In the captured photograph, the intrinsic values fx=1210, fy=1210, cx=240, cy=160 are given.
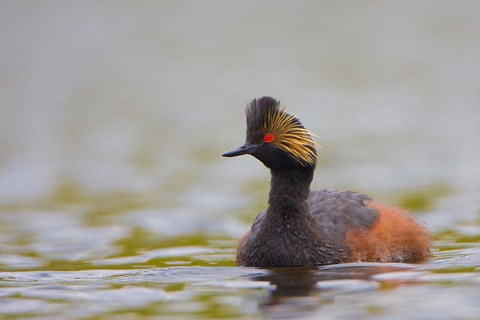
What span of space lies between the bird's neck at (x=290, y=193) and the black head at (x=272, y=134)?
0.29 metres

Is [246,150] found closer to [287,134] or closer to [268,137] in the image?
[268,137]

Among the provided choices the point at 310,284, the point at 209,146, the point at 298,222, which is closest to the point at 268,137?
the point at 298,222

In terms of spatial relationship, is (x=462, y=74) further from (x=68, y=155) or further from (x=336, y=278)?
(x=336, y=278)

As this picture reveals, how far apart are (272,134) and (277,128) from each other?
0.29ft

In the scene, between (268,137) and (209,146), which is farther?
(209,146)

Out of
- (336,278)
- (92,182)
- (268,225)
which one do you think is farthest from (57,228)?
(336,278)

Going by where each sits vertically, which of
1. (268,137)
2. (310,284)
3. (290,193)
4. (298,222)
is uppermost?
(268,137)

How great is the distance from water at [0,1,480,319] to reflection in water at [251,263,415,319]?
0.03m

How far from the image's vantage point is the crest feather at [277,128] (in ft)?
44.4

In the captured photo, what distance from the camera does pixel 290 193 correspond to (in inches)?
545

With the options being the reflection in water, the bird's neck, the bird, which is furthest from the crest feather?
the reflection in water

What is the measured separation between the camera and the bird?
13.6 metres

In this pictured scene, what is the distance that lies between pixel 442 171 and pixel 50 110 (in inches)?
442

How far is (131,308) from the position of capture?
11.6 meters
